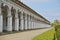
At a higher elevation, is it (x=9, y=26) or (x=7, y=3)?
(x=7, y=3)

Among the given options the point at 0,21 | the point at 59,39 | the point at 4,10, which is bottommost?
the point at 59,39

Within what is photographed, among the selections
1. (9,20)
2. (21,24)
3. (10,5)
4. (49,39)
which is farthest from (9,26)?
(49,39)

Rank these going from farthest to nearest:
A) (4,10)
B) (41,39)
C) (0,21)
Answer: (4,10) < (0,21) < (41,39)

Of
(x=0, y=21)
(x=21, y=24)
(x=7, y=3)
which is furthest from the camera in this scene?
(x=21, y=24)

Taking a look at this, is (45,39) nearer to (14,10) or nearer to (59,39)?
(59,39)

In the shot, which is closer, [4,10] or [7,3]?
[7,3]

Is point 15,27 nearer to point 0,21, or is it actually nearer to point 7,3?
point 7,3

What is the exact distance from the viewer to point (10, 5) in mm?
33281

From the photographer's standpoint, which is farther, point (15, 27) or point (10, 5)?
point (15, 27)

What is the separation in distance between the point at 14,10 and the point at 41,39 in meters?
29.2

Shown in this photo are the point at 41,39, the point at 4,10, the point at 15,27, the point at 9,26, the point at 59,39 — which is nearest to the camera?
the point at 41,39

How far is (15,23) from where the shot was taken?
131 ft

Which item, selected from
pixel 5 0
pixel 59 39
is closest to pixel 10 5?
pixel 5 0

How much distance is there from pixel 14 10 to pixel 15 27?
350 centimetres
